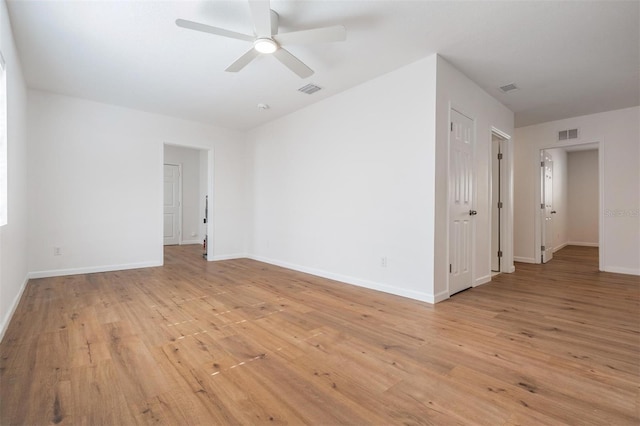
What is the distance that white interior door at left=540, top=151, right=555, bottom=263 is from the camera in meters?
5.69

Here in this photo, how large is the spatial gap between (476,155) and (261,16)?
3.18m

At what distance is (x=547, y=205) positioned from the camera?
600cm

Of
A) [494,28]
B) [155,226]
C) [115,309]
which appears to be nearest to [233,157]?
[155,226]

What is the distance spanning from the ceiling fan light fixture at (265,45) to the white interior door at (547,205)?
5674 millimetres

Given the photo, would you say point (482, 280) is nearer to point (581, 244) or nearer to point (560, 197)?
point (560, 197)

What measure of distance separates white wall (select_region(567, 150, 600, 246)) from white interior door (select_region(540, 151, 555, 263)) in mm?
2967

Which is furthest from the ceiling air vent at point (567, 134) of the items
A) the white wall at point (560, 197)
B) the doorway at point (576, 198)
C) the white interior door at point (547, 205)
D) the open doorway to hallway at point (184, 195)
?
the open doorway to hallway at point (184, 195)

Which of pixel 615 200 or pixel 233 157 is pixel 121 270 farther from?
pixel 615 200

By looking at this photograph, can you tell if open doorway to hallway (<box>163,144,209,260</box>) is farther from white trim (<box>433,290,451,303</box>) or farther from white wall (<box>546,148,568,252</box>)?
white wall (<box>546,148,568,252</box>)

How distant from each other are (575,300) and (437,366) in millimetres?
2594

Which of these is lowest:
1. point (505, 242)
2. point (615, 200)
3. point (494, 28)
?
point (505, 242)

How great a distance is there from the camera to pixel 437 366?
187 cm

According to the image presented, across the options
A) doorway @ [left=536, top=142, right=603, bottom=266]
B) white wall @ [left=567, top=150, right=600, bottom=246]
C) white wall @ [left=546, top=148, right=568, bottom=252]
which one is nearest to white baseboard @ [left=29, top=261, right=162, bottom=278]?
white wall @ [left=546, top=148, right=568, bottom=252]

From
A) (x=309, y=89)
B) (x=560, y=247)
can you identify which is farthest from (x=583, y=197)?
(x=309, y=89)
